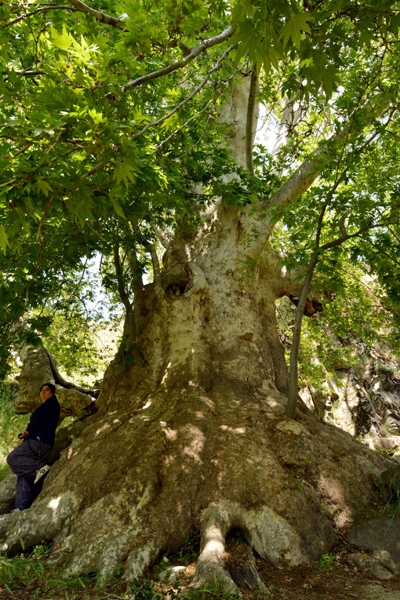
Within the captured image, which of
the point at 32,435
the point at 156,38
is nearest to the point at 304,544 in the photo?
the point at 32,435

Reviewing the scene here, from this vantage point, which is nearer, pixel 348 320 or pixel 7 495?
pixel 7 495

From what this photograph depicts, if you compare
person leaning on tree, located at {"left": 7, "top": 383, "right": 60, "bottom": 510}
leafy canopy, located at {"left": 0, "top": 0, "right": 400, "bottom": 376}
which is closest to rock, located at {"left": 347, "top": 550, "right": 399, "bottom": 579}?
leafy canopy, located at {"left": 0, "top": 0, "right": 400, "bottom": 376}

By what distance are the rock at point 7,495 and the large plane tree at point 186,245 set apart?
0.82 m

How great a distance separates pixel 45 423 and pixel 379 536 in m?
3.82

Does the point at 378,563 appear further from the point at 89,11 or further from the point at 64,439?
the point at 89,11

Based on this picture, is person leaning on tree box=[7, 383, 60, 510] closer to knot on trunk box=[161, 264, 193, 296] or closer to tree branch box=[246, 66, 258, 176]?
knot on trunk box=[161, 264, 193, 296]

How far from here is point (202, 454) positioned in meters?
4.27

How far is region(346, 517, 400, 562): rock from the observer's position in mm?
3707

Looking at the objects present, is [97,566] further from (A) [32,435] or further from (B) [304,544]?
(A) [32,435]

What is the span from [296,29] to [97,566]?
151 inches

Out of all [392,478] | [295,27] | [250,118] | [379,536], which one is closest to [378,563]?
[379,536]

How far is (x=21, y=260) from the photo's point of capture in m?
5.38

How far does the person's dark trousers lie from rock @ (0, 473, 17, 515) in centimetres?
25

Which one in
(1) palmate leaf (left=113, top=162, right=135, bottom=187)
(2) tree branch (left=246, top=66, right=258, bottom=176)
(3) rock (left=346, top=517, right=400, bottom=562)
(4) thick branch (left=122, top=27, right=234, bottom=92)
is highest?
(2) tree branch (left=246, top=66, right=258, bottom=176)
